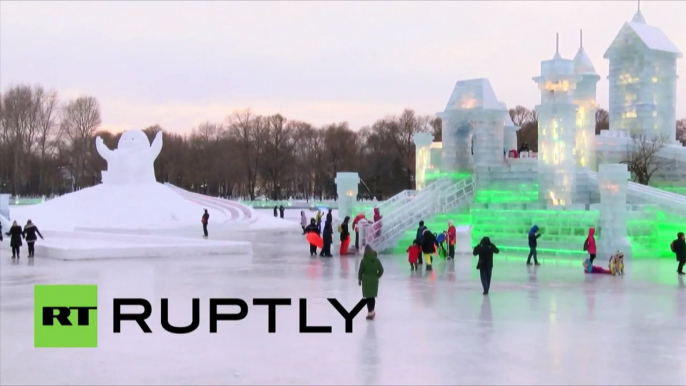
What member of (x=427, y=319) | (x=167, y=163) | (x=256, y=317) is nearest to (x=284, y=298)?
(x=256, y=317)

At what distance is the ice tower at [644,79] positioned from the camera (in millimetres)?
38031

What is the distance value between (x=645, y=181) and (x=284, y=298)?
26.1 metres

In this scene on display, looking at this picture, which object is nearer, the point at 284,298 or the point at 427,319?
the point at 427,319

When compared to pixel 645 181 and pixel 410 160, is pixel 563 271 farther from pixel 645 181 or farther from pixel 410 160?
pixel 410 160

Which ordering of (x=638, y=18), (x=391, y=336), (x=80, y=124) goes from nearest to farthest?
(x=391, y=336) < (x=638, y=18) < (x=80, y=124)

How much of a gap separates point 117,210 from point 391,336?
27.7 m

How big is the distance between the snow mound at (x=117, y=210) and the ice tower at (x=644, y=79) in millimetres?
22917

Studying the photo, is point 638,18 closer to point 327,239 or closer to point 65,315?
point 327,239

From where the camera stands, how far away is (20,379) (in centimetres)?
734

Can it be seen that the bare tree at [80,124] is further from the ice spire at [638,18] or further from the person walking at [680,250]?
the person walking at [680,250]

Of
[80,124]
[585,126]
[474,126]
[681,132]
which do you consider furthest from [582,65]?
[80,124]

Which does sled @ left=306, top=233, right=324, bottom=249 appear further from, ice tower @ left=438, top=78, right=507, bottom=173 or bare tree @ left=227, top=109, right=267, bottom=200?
bare tree @ left=227, top=109, right=267, bottom=200

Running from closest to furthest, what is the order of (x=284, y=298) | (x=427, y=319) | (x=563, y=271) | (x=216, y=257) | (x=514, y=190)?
(x=427, y=319), (x=284, y=298), (x=563, y=271), (x=216, y=257), (x=514, y=190)

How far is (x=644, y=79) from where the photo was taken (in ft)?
125
